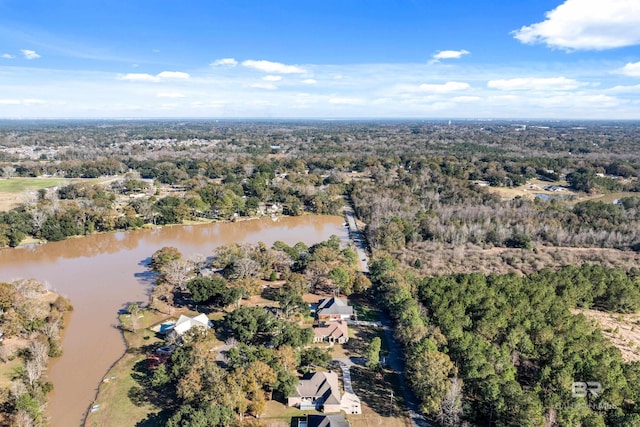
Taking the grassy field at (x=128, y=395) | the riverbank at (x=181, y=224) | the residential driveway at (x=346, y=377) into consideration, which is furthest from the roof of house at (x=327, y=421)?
the riverbank at (x=181, y=224)

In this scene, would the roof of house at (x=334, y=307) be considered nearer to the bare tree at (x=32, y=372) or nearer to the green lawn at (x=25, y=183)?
the bare tree at (x=32, y=372)

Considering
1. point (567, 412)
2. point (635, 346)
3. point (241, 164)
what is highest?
point (241, 164)

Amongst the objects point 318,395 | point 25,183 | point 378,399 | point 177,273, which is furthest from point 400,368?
point 25,183

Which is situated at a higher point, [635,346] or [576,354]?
[576,354]

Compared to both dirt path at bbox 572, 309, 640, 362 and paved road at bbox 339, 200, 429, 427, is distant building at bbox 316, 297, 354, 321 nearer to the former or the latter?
paved road at bbox 339, 200, 429, 427

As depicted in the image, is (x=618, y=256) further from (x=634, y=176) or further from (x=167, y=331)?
(x=634, y=176)

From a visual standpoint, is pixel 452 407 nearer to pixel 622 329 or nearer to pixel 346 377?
pixel 346 377

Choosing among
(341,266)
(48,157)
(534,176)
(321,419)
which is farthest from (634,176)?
(48,157)
